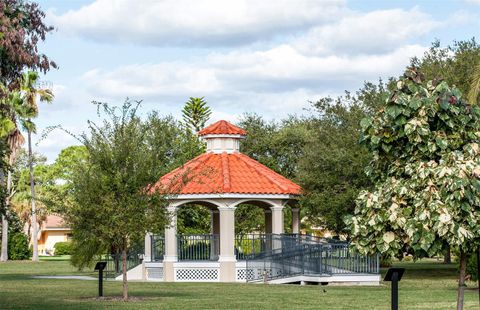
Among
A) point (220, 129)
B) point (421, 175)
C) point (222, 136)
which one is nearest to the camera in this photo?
point (421, 175)

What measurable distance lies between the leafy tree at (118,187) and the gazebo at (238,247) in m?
10.9

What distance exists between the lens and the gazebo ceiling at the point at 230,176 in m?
42.6

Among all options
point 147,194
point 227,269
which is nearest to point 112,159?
point 147,194

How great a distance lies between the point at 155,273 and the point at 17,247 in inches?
1841

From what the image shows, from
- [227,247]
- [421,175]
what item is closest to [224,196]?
[227,247]

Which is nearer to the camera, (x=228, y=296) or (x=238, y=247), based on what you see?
(x=228, y=296)

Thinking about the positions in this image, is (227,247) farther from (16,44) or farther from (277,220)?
(16,44)

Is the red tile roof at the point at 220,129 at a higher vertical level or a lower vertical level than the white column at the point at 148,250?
higher

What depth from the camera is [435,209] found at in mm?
13250

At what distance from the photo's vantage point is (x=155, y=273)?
44219mm

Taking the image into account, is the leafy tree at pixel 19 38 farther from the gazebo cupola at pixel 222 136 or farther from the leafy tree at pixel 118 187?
the gazebo cupola at pixel 222 136

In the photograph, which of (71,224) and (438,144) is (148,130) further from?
(438,144)

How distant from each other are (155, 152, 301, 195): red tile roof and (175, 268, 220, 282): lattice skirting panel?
3123 mm

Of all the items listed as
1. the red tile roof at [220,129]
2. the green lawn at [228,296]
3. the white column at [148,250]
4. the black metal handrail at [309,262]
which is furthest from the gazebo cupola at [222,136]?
the green lawn at [228,296]
